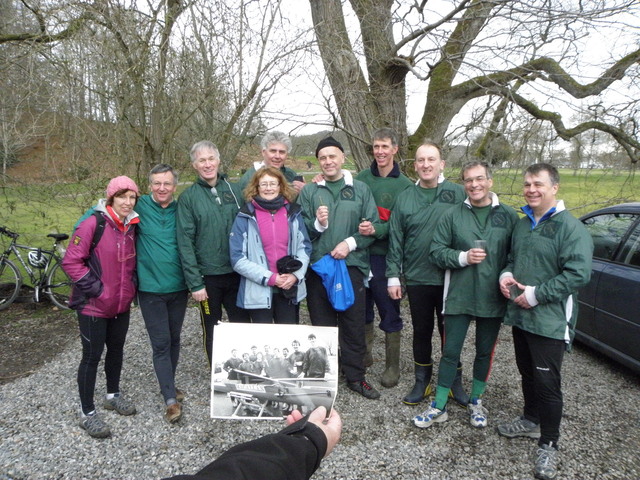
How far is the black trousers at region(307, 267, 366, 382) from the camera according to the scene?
384 cm

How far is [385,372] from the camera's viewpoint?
428 cm

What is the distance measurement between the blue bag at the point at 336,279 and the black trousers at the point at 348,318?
0.12 m

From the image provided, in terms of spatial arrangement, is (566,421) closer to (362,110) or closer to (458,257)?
(458,257)

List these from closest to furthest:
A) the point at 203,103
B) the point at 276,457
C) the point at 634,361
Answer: the point at 276,457 < the point at 634,361 < the point at 203,103

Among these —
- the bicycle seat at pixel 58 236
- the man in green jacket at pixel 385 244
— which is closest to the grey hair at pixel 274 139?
the man in green jacket at pixel 385 244

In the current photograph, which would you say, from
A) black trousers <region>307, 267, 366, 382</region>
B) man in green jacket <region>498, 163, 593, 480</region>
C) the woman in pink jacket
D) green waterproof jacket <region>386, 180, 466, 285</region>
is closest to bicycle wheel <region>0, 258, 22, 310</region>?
the woman in pink jacket

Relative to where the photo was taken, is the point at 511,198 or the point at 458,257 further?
the point at 511,198

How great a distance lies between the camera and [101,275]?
3.26 metres

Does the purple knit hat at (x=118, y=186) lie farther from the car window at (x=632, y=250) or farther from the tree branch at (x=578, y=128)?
the tree branch at (x=578, y=128)

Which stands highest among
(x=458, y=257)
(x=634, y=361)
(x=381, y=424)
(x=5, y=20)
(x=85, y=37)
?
(x=5, y=20)

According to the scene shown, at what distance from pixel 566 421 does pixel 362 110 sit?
475 cm

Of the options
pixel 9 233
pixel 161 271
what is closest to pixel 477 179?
pixel 161 271

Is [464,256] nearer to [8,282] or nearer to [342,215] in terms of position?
[342,215]

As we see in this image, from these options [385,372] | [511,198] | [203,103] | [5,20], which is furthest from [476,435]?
[5,20]
